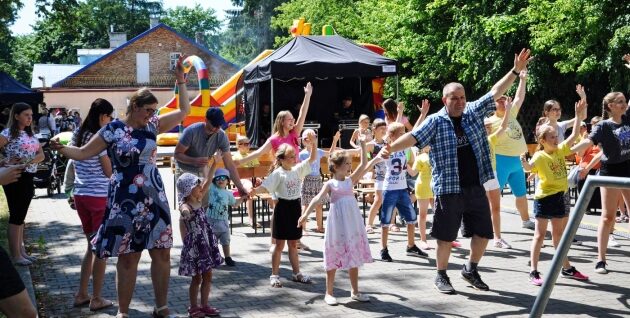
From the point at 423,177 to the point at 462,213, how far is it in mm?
2222

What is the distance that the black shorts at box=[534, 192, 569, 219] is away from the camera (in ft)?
23.2

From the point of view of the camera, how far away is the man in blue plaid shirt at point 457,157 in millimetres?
6543

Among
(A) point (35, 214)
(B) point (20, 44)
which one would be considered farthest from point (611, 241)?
(B) point (20, 44)

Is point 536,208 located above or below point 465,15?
below

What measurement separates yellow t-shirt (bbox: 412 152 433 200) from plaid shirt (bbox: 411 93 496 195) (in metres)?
2.19

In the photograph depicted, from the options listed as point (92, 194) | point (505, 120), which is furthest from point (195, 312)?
point (505, 120)

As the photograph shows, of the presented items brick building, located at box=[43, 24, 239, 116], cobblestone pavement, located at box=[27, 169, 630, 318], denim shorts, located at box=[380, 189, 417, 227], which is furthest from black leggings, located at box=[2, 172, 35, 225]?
brick building, located at box=[43, 24, 239, 116]

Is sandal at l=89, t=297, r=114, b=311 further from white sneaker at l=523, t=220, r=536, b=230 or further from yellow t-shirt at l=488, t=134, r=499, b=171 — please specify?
white sneaker at l=523, t=220, r=536, b=230

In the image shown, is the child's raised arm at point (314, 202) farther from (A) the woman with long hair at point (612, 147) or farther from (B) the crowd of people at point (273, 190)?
(A) the woman with long hair at point (612, 147)

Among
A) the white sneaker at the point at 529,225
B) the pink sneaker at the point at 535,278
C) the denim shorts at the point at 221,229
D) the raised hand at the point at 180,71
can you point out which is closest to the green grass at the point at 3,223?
the denim shorts at the point at 221,229

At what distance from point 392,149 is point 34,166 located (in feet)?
14.8

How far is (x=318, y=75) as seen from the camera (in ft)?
54.9

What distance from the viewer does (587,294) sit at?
6.60 meters

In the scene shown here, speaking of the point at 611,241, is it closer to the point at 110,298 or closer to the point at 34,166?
the point at 110,298
